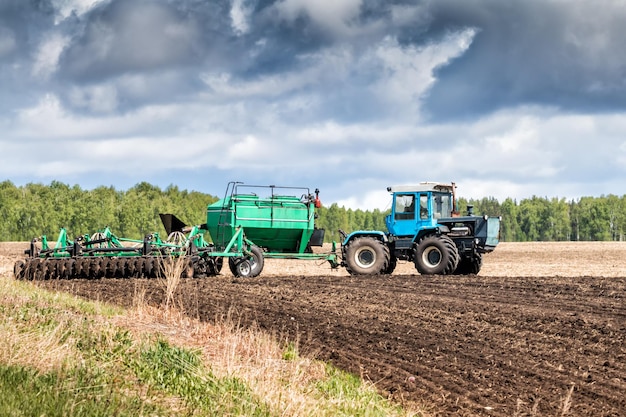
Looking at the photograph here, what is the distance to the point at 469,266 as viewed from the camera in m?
26.1

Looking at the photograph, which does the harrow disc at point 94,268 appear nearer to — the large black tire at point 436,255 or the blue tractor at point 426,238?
the blue tractor at point 426,238

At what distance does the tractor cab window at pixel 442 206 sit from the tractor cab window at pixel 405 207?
2.24 ft

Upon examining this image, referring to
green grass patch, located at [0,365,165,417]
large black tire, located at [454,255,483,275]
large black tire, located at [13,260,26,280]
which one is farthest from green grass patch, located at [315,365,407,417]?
large black tire, located at [13,260,26,280]

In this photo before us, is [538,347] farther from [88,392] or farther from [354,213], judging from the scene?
[354,213]

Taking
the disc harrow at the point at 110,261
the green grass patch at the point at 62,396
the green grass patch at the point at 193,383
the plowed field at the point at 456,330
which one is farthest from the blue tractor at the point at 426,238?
the green grass patch at the point at 62,396

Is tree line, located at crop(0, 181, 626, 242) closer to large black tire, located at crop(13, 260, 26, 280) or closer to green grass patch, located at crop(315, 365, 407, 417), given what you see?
large black tire, located at crop(13, 260, 26, 280)

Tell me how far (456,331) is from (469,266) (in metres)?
13.0

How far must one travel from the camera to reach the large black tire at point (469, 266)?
2570 centimetres

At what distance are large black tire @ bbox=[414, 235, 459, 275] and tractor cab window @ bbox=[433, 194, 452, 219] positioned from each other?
87 centimetres

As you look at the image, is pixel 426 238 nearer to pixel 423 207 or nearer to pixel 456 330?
pixel 423 207

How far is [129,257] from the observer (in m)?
24.0

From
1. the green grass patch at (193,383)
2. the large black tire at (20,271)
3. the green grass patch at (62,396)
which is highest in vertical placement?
Result: the large black tire at (20,271)

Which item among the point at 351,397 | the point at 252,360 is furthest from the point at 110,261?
the point at 351,397

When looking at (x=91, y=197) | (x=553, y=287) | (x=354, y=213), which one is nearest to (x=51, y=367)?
(x=553, y=287)
